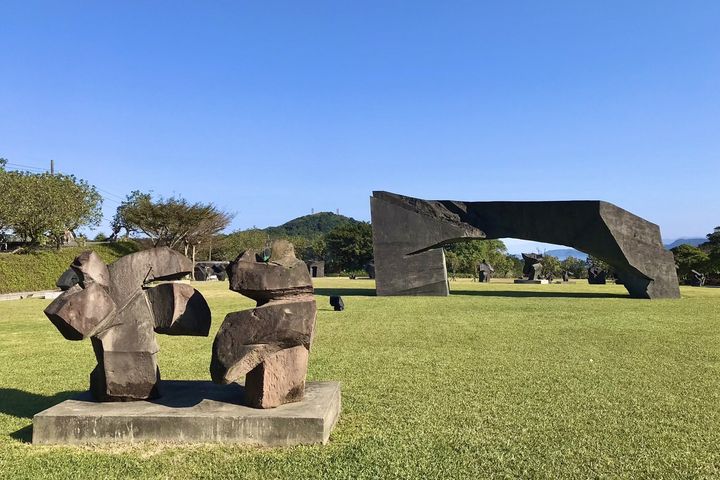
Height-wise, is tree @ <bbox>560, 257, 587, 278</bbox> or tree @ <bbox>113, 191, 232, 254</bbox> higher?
tree @ <bbox>113, 191, 232, 254</bbox>

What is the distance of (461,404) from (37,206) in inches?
1065

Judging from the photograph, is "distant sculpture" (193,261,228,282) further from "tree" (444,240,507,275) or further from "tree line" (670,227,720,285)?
"tree line" (670,227,720,285)

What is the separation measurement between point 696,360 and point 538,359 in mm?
2194

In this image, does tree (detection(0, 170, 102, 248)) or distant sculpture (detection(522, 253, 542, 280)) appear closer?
tree (detection(0, 170, 102, 248))

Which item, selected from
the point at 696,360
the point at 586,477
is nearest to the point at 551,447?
the point at 586,477

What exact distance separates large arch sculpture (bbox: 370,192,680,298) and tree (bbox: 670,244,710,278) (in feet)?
72.5

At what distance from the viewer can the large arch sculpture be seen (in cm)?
1802

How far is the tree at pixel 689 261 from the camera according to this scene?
120 feet

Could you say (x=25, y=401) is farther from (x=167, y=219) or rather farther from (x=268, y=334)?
(x=167, y=219)

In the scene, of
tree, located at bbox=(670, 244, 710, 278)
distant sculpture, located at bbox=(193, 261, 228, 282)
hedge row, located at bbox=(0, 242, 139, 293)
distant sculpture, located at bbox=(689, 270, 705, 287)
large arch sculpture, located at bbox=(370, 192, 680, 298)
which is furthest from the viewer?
distant sculpture, located at bbox=(193, 261, 228, 282)

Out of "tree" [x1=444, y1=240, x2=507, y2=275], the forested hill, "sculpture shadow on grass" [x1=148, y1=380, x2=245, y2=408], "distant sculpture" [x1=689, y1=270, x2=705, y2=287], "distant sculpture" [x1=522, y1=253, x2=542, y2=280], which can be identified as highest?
the forested hill

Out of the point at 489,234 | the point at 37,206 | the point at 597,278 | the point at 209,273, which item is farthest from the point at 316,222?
the point at 489,234

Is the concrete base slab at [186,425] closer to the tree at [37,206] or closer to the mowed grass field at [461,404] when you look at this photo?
the mowed grass field at [461,404]

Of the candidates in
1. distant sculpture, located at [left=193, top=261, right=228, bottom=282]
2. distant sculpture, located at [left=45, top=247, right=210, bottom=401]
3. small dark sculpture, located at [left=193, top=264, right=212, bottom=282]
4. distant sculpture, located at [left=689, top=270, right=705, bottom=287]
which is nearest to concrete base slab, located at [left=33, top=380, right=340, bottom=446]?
distant sculpture, located at [left=45, top=247, right=210, bottom=401]
